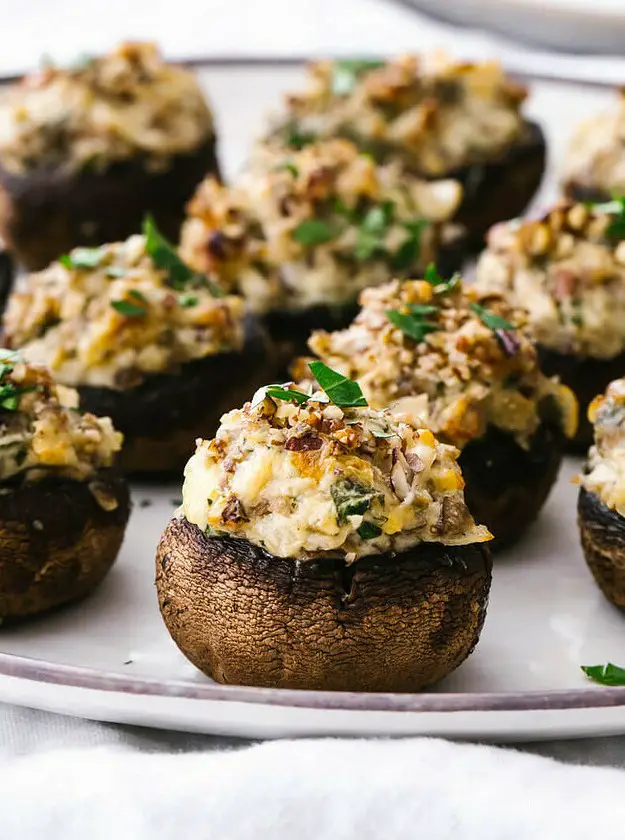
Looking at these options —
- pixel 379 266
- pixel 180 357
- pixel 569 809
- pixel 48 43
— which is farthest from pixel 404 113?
pixel 569 809

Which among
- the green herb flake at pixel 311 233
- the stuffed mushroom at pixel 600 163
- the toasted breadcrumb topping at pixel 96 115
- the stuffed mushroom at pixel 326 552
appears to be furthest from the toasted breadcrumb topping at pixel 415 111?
the stuffed mushroom at pixel 326 552

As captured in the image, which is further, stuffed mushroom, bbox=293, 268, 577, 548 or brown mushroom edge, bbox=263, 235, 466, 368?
brown mushroom edge, bbox=263, 235, 466, 368

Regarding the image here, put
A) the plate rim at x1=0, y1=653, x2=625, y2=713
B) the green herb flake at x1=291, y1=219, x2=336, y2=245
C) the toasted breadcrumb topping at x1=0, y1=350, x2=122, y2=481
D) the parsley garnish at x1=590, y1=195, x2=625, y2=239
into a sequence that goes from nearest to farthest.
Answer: the plate rim at x1=0, y1=653, x2=625, y2=713
the toasted breadcrumb topping at x1=0, y1=350, x2=122, y2=481
the parsley garnish at x1=590, y1=195, x2=625, y2=239
the green herb flake at x1=291, y1=219, x2=336, y2=245

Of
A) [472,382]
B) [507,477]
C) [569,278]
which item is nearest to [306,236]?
[569,278]

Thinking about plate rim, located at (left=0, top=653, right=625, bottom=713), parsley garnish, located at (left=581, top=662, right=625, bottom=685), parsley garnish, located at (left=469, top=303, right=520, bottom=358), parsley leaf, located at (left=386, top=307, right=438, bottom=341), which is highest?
parsley leaf, located at (left=386, top=307, right=438, bottom=341)

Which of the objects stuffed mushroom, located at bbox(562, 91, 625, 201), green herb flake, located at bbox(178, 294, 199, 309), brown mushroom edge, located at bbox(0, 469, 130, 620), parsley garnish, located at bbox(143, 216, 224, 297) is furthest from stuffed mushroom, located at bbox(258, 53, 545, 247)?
brown mushroom edge, located at bbox(0, 469, 130, 620)

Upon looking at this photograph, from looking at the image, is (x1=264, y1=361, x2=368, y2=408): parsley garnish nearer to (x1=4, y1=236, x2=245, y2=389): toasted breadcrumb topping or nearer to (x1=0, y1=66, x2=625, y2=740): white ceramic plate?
(x1=0, y1=66, x2=625, y2=740): white ceramic plate
